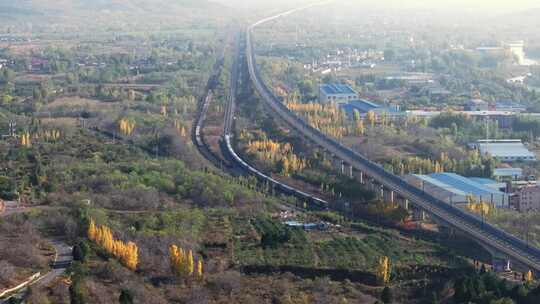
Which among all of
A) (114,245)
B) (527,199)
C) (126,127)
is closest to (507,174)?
(527,199)

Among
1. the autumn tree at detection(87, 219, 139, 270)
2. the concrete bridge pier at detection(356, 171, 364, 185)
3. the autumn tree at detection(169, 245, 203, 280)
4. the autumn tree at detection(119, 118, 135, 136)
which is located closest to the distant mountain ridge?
the autumn tree at detection(119, 118, 135, 136)

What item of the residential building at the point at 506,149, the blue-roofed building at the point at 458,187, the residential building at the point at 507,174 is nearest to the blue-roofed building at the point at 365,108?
the residential building at the point at 506,149

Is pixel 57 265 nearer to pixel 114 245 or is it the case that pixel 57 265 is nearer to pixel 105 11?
pixel 114 245

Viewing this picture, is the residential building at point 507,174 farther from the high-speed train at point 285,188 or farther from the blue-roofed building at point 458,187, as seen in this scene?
the high-speed train at point 285,188

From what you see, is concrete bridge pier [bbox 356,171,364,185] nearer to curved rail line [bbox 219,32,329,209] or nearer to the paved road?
curved rail line [bbox 219,32,329,209]

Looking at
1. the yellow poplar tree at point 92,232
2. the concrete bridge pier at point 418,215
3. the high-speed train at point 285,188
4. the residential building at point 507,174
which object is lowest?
the high-speed train at point 285,188

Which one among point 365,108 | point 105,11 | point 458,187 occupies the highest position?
point 105,11
